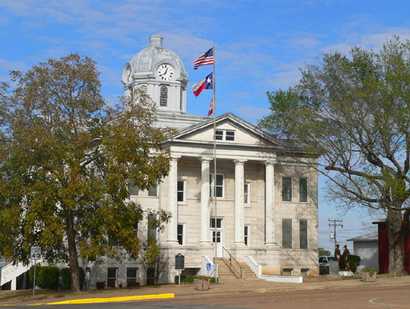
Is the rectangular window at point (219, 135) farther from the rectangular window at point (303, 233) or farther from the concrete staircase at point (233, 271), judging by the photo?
the rectangular window at point (303, 233)

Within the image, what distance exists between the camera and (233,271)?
1925 inches

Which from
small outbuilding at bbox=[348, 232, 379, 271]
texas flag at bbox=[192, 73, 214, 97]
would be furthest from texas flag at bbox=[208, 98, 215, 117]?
small outbuilding at bbox=[348, 232, 379, 271]

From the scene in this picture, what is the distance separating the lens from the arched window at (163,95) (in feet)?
200

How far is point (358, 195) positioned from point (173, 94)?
20.8 m

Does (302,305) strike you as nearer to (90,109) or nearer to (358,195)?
(90,109)

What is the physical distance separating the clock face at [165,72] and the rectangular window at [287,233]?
48.3 feet

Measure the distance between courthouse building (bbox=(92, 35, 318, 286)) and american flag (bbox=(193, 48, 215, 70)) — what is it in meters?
4.79

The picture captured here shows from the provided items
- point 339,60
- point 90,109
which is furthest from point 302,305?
point 339,60

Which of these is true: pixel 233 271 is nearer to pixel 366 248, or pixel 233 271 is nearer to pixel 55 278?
pixel 55 278

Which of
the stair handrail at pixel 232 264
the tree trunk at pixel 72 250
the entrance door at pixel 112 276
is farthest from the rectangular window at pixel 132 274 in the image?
the tree trunk at pixel 72 250

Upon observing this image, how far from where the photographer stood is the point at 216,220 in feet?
174

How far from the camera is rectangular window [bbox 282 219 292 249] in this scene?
5559 centimetres

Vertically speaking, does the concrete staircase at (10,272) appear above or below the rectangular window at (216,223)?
below

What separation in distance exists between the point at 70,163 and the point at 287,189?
24.1m
